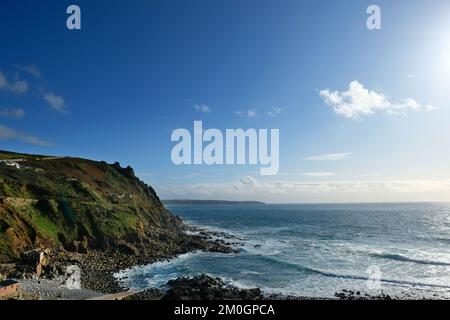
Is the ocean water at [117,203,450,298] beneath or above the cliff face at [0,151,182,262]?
beneath

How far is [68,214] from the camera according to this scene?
58.5 metres

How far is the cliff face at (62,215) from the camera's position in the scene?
48844 mm

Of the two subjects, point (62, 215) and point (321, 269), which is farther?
point (62, 215)

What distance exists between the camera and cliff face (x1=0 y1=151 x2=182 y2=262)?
48.8m

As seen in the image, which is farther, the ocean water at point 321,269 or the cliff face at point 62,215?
the cliff face at point 62,215

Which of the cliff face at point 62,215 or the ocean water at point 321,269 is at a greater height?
the cliff face at point 62,215

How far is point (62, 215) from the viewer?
57.5 m

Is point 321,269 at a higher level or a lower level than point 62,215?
lower
